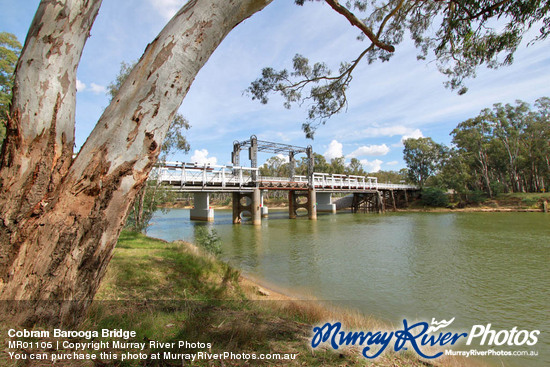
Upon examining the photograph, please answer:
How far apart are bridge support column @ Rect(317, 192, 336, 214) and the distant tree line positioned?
659 inches

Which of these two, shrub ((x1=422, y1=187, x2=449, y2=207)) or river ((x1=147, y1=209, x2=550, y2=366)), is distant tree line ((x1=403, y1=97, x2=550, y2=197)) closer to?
shrub ((x1=422, y1=187, x2=449, y2=207))

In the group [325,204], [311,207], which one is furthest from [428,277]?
[325,204]

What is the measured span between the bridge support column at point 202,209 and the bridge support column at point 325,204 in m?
19.8

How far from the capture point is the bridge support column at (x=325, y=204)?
4441 cm

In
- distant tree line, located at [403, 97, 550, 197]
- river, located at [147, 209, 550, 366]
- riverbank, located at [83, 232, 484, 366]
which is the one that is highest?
distant tree line, located at [403, 97, 550, 197]

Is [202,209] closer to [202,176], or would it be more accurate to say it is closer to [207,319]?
[202,176]

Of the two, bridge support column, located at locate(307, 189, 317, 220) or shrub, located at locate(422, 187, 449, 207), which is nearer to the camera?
bridge support column, located at locate(307, 189, 317, 220)

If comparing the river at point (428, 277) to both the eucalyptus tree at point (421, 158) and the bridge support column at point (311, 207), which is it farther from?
the eucalyptus tree at point (421, 158)

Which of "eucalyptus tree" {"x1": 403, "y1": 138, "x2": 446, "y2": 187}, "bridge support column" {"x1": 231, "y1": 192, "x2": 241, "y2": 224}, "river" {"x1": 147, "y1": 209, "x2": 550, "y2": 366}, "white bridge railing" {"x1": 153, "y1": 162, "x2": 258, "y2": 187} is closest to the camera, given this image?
"river" {"x1": 147, "y1": 209, "x2": 550, "y2": 366}

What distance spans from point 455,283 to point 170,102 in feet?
29.1

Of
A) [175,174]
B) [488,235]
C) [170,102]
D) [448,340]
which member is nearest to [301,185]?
[175,174]

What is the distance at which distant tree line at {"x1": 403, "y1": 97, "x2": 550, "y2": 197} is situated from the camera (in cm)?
3953

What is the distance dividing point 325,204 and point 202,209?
2146 centimetres

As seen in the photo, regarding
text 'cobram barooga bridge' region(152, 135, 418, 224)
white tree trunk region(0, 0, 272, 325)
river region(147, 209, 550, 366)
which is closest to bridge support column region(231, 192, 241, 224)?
text 'cobram barooga bridge' region(152, 135, 418, 224)
